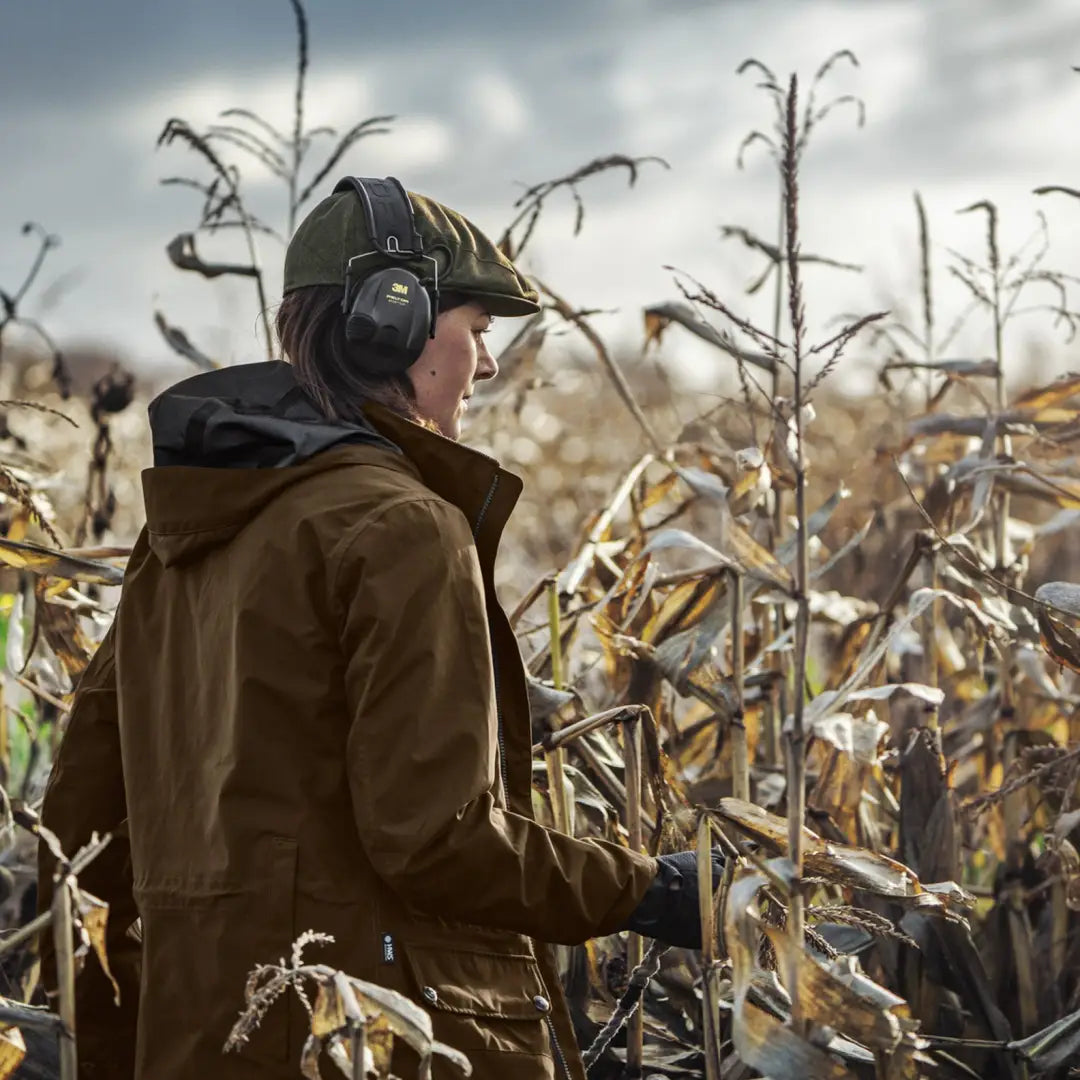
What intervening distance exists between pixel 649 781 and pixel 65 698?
3.74ft

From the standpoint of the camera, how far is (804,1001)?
70.4 inches

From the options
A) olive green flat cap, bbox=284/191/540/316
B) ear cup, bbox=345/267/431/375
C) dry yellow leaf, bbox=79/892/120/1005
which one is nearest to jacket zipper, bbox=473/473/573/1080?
ear cup, bbox=345/267/431/375

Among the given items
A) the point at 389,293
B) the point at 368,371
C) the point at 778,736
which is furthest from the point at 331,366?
the point at 778,736

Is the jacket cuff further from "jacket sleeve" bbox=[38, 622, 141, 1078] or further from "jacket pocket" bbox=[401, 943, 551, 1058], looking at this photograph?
"jacket sleeve" bbox=[38, 622, 141, 1078]

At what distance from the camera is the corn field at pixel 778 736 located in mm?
1833

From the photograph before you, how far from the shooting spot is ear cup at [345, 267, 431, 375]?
1.99 meters

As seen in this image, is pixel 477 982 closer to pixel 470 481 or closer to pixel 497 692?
pixel 497 692

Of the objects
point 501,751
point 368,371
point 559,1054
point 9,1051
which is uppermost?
point 368,371

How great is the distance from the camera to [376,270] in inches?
82.0

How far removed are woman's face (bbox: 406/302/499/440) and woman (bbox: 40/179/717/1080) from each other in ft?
0.14

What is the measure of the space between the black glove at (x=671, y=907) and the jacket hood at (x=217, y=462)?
64 centimetres

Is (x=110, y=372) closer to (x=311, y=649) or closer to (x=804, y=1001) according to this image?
(x=311, y=649)

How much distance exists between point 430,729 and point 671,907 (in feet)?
1.52

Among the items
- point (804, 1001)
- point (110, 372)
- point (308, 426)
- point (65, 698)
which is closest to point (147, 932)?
point (308, 426)
